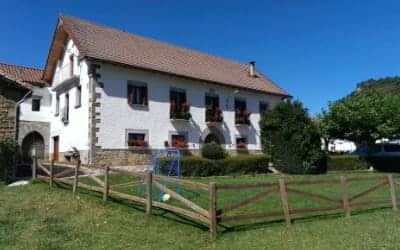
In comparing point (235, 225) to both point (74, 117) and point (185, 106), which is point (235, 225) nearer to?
point (185, 106)

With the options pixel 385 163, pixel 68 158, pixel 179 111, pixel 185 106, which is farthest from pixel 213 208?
pixel 385 163

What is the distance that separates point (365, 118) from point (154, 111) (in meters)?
14.5

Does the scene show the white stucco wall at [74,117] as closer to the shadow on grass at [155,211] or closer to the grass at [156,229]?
the shadow on grass at [155,211]

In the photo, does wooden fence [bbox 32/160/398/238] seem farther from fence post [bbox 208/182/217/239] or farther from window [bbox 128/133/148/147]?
window [bbox 128/133/148/147]

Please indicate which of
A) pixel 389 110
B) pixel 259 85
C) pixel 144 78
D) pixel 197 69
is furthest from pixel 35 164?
pixel 389 110

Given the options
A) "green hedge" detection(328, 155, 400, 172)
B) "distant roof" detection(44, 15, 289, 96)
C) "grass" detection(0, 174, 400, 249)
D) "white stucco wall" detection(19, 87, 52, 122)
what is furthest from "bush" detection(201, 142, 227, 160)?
"white stucco wall" detection(19, 87, 52, 122)

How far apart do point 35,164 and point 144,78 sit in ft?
Answer: 25.6

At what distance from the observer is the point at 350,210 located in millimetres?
9328

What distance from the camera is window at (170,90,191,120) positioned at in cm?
2043

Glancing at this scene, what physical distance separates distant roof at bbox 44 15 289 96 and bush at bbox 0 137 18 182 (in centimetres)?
579

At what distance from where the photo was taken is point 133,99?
1914 cm

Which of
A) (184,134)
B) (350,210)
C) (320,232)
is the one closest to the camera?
(320,232)

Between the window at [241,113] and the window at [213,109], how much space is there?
1.64m

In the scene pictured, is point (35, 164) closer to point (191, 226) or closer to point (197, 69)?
point (191, 226)
